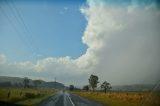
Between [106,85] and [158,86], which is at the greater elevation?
[106,85]

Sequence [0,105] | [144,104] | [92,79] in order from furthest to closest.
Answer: [92,79] < [0,105] < [144,104]

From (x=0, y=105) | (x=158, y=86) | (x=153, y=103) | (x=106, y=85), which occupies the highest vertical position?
(x=106, y=85)

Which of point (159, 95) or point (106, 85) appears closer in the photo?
point (159, 95)

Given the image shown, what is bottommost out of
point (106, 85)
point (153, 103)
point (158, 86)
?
point (153, 103)

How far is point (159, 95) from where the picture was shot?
403 centimetres

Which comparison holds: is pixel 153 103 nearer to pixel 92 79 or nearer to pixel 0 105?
pixel 0 105

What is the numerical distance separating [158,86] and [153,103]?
0.85ft

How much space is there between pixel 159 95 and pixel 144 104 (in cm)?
35

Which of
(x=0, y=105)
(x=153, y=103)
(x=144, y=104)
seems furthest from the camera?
(x=0, y=105)

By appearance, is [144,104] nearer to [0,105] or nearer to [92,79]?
[0,105]

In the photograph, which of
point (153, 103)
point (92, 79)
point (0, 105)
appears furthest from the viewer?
point (92, 79)

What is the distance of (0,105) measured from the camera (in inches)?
949

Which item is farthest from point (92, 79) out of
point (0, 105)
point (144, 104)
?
point (144, 104)

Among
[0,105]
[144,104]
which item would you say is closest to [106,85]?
[0,105]
